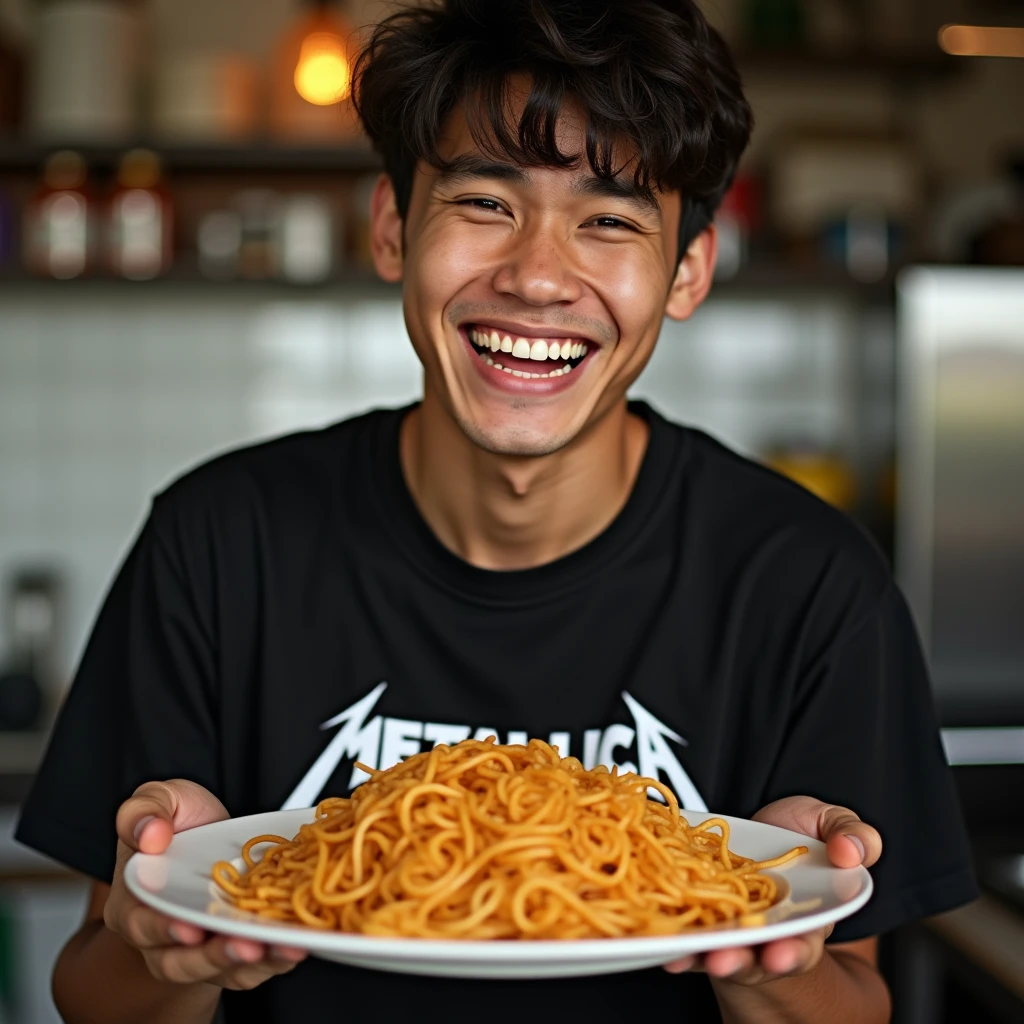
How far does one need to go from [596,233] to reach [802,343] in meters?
2.49

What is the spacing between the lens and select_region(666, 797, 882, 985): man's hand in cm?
86

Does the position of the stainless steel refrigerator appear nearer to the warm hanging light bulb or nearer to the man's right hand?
the warm hanging light bulb

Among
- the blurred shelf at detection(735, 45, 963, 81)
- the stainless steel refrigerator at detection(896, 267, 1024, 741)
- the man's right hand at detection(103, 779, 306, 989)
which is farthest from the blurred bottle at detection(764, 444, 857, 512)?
the man's right hand at detection(103, 779, 306, 989)

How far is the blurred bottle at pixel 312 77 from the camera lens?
314 centimetres

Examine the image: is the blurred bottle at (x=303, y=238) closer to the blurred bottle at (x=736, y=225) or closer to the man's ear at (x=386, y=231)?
the blurred bottle at (x=736, y=225)

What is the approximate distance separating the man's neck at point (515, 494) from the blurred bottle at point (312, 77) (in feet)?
6.20

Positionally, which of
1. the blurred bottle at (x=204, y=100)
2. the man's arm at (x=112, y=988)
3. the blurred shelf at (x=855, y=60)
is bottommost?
the man's arm at (x=112, y=988)

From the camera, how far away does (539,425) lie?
4.21ft

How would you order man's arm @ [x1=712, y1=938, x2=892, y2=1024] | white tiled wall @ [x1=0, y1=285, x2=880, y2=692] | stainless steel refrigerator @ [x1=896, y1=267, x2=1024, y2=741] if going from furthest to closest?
1. white tiled wall @ [x1=0, y1=285, x2=880, y2=692]
2. stainless steel refrigerator @ [x1=896, y1=267, x2=1024, y2=741]
3. man's arm @ [x1=712, y1=938, x2=892, y2=1024]

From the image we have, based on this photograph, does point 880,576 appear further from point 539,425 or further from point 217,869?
point 217,869

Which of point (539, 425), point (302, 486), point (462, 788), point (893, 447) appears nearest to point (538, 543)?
point (539, 425)

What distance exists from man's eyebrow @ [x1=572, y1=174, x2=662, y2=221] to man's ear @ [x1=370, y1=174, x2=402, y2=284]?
1.00ft

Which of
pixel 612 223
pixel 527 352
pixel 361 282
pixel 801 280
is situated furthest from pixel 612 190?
pixel 801 280

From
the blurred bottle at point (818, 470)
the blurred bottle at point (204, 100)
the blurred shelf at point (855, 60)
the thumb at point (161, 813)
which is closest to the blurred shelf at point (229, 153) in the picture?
the blurred bottle at point (204, 100)
